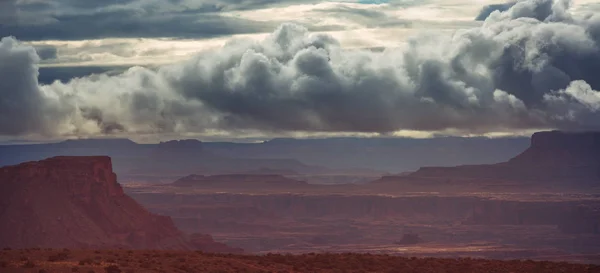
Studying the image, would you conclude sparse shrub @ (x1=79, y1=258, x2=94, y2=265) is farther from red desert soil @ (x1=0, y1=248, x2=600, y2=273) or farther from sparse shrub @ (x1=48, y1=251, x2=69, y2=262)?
sparse shrub @ (x1=48, y1=251, x2=69, y2=262)

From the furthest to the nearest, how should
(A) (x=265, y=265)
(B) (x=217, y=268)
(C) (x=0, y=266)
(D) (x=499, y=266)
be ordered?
(D) (x=499, y=266), (A) (x=265, y=265), (B) (x=217, y=268), (C) (x=0, y=266)

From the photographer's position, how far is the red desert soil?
227 ft

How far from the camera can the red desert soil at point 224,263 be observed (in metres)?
69.2

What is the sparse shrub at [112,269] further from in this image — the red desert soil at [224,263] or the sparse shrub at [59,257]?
the sparse shrub at [59,257]

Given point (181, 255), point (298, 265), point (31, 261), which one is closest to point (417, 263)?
point (298, 265)

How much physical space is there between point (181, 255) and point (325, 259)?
1180cm

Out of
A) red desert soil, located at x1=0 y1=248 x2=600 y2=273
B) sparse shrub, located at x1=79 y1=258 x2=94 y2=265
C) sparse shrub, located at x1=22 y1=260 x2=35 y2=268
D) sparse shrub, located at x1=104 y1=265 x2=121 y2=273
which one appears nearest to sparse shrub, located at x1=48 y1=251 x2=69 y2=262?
red desert soil, located at x1=0 y1=248 x2=600 y2=273

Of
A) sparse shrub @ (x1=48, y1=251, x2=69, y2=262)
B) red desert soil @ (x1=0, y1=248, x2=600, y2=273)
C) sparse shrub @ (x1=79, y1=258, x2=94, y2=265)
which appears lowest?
red desert soil @ (x1=0, y1=248, x2=600, y2=273)

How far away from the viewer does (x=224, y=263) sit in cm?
7744

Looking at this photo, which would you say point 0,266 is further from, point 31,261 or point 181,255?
point 181,255

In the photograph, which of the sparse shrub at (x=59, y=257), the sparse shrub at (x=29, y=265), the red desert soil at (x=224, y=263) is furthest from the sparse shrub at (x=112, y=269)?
the sparse shrub at (x=29, y=265)

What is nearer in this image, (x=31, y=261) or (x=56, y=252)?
(x=31, y=261)

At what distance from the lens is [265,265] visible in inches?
3164

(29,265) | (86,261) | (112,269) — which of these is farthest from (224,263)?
(29,265)
